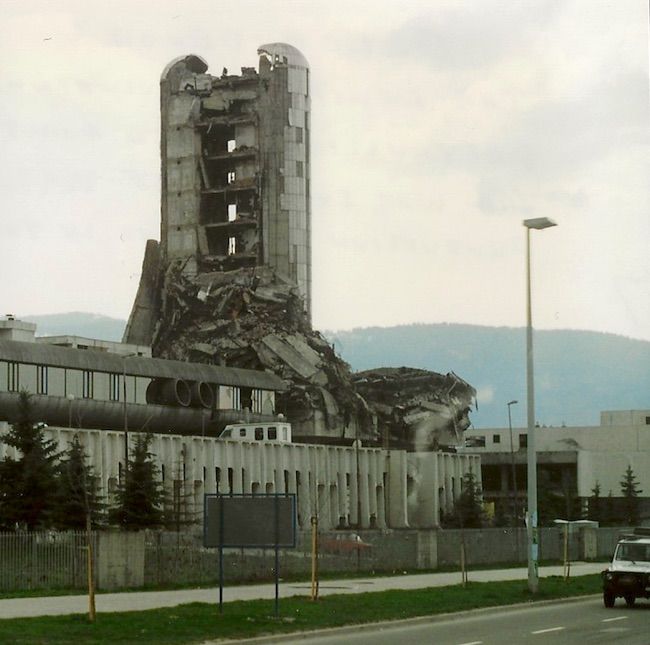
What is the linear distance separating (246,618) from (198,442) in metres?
59.7

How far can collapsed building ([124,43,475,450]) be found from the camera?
14025cm

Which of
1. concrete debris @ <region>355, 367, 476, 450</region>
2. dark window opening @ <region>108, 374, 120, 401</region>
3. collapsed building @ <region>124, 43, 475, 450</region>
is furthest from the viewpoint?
concrete debris @ <region>355, 367, 476, 450</region>

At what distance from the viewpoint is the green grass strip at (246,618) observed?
2348cm

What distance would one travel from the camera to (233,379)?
108m

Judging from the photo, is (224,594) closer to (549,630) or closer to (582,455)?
(549,630)

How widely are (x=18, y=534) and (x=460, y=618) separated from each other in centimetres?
1314

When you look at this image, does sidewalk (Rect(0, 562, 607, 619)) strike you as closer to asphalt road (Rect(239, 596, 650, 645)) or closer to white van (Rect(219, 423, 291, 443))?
asphalt road (Rect(239, 596, 650, 645))

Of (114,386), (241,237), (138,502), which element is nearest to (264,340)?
(241,237)

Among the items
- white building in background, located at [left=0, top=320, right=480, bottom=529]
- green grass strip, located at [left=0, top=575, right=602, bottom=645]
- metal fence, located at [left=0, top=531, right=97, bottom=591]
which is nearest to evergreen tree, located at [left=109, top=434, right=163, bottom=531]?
white building in background, located at [left=0, top=320, right=480, bottom=529]

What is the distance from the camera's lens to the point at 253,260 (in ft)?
486

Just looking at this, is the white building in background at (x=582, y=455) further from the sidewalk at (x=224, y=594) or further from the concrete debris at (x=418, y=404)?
the sidewalk at (x=224, y=594)

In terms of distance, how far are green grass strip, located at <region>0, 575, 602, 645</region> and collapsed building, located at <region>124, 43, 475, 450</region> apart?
99.5m

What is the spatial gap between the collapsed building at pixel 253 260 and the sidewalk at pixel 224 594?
85.9 meters

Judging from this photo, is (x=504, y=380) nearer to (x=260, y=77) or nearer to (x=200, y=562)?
(x=260, y=77)
